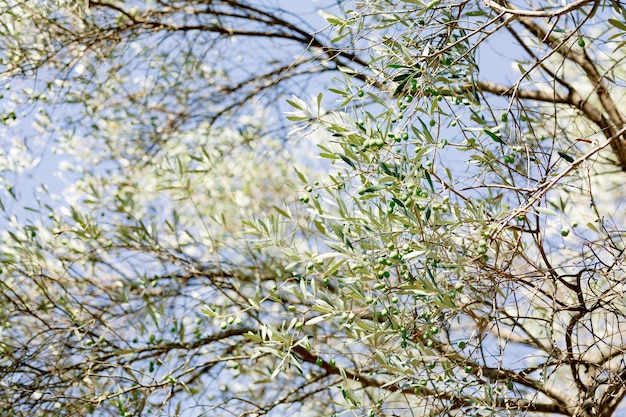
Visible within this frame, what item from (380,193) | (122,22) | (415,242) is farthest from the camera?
(122,22)

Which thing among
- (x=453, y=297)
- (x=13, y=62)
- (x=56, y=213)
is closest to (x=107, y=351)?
(x=56, y=213)

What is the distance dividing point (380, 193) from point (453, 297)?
419mm

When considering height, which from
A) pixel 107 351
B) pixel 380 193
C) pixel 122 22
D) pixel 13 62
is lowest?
pixel 380 193

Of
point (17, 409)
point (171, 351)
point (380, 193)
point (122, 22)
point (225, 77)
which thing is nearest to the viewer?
point (380, 193)

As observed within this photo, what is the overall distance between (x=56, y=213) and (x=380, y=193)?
244 centimetres

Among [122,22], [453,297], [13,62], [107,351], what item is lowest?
[453,297]

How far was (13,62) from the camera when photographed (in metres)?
4.71

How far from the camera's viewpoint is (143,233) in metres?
4.46

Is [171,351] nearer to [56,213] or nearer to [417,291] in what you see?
[56,213]

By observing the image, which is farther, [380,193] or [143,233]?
[143,233]

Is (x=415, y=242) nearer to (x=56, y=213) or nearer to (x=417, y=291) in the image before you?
(x=417, y=291)

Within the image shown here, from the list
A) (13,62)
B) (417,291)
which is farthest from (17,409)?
(417,291)

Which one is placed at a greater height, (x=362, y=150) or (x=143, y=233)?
(x=143, y=233)

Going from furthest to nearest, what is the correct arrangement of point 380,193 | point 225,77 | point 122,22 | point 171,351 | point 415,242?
point 225,77 → point 122,22 → point 171,351 → point 380,193 → point 415,242
